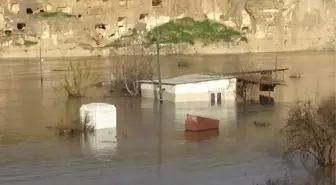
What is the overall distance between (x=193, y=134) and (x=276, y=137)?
2088mm

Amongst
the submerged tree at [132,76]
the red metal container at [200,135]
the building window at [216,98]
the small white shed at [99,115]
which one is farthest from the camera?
the submerged tree at [132,76]

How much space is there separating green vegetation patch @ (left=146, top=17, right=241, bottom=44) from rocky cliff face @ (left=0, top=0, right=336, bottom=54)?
71 cm

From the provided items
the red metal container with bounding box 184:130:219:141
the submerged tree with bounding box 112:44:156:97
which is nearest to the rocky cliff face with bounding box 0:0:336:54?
the submerged tree with bounding box 112:44:156:97

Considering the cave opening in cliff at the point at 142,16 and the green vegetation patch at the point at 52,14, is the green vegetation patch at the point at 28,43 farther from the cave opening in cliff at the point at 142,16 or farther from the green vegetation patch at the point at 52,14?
the cave opening in cliff at the point at 142,16

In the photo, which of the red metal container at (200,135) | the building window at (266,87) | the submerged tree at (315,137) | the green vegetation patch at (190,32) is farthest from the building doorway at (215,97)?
the green vegetation patch at (190,32)

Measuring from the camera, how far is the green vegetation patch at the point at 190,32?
60.4 meters

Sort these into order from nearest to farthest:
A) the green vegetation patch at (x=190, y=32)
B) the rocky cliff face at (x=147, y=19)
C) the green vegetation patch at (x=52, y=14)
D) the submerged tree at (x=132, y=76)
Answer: the submerged tree at (x=132, y=76) < the rocky cliff face at (x=147, y=19) < the green vegetation patch at (x=52, y=14) < the green vegetation patch at (x=190, y=32)

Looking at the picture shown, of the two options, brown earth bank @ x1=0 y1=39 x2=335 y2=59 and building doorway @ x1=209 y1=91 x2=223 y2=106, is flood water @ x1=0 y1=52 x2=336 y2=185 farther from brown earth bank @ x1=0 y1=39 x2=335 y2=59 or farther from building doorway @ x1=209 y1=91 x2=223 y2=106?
brown earth bank @ x1=0 y1=39 x2=335 y2=59

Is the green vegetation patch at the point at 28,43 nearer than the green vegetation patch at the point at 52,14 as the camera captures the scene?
Yes

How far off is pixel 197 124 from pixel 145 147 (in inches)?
92.9

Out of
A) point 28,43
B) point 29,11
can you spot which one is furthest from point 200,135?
point 29,11

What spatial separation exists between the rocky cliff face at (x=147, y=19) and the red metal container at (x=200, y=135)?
40.5m

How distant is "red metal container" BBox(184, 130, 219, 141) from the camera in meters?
18.9

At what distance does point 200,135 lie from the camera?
758 inches
